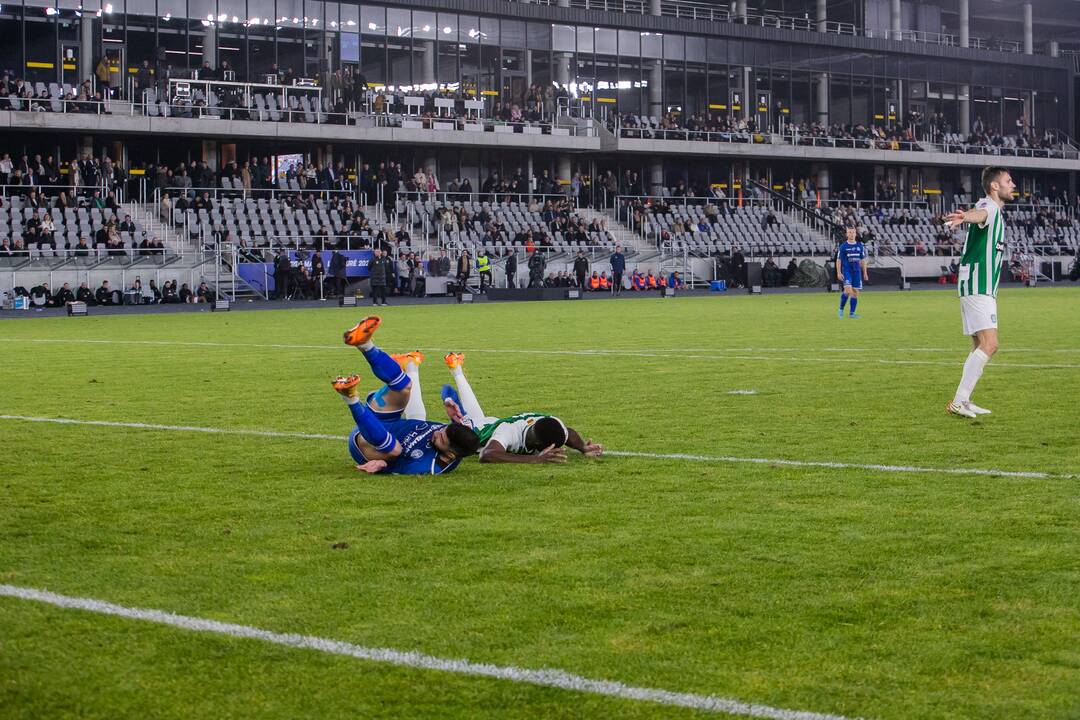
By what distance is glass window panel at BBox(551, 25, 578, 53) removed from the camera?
2724 inches

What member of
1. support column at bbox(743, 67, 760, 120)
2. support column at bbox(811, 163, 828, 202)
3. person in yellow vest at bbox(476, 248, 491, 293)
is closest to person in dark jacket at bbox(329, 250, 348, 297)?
person in yellow vest at bbox(476, 248, 491, 293)

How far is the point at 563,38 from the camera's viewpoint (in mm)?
69562

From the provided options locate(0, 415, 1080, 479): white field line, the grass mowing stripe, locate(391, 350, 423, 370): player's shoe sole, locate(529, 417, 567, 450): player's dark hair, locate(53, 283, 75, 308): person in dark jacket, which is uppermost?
locate(53, 283, 75, 308): person in dark jacket

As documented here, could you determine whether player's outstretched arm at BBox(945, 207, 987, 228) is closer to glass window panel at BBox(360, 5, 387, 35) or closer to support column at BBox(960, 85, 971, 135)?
glass window panel at BBox(360, 5, 387, 35)

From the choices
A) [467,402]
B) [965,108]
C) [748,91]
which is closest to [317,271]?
[748,91]

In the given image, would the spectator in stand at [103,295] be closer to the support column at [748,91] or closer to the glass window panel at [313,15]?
the glass window panel at [313,15]

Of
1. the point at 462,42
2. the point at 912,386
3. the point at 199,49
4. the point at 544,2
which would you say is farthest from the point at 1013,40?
the point at 912,386

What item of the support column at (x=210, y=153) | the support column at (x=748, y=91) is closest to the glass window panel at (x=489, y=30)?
the support column at (x=210, y=153)

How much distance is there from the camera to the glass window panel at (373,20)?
6334cm

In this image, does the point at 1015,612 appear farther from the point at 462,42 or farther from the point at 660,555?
the point at 462,42

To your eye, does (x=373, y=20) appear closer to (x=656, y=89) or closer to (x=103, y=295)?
(x=656, y=89)

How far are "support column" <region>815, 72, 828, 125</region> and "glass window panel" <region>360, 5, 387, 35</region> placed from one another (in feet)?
88.2

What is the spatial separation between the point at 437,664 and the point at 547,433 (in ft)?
15.0

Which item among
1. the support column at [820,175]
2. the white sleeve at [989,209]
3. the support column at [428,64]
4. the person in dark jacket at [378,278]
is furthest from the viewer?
the support column at [820,175]
